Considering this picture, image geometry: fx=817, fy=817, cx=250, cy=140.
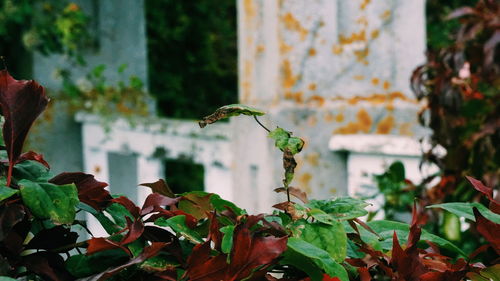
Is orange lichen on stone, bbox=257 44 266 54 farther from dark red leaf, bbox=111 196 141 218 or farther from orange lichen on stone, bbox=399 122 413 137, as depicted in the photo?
dark red leaf, bbox=111 196 141 218

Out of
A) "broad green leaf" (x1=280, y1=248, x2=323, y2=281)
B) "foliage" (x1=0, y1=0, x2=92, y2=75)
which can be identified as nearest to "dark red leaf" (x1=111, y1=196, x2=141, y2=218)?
"broad green leaf" (x1=280, y1=248, x2=323, y2=281)

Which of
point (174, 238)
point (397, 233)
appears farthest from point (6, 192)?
point (397, 233)

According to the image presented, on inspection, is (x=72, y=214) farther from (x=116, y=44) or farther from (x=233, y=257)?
(x=116, y=44)

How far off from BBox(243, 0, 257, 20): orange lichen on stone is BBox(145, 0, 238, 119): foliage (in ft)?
12.6

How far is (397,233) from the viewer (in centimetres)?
79

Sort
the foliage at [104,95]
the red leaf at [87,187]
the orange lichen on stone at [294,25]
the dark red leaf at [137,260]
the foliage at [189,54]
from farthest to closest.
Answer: the foliage at [189,54] → the foliage at [104,95] → the orange lichen on stone at [294,25] → the red leaf at [87,187] → the dark red leaf at [137,260]

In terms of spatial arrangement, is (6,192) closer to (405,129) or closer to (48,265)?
(48,265)

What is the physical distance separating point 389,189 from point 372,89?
448 millimetres

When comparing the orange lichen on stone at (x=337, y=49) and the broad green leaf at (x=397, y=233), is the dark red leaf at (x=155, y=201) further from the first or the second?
the orange lichen on stone at (x=337, y=49)

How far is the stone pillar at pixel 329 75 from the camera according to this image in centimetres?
269

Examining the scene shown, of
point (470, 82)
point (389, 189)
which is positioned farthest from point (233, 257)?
point (389, 189)

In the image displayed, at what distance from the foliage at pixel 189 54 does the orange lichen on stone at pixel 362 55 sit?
398 centimetres

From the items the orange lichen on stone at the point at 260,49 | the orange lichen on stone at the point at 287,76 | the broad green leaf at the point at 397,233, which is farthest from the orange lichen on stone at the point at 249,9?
the broad green leaf at the point at 397,233

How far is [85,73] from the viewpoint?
4117 mm
